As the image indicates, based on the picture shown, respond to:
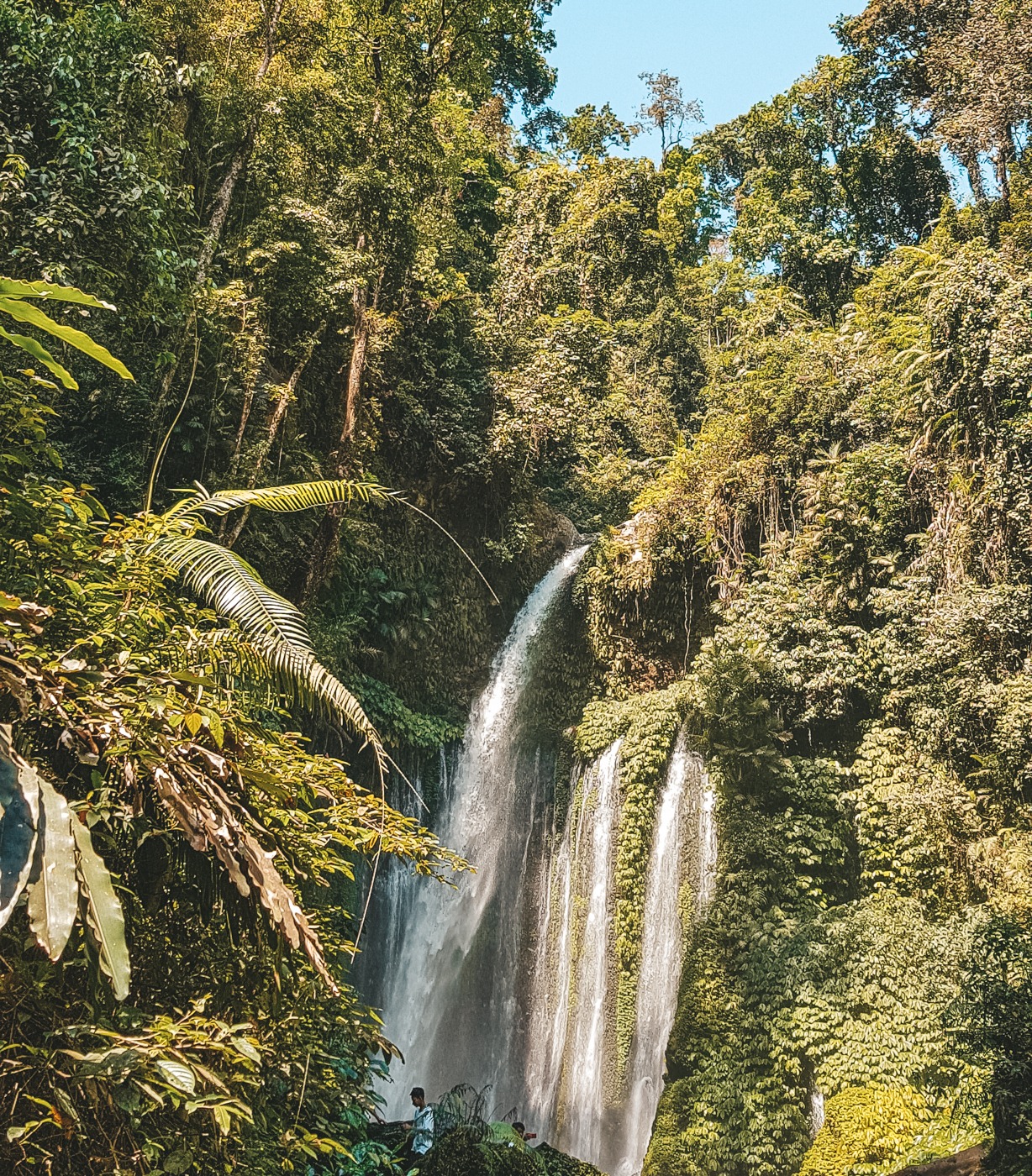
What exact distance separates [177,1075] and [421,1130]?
14.0 feet

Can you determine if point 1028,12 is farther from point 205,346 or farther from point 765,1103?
point 765,1103

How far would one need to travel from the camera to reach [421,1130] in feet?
18.3

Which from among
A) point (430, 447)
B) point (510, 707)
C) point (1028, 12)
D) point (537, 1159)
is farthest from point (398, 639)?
point (1028, 12)

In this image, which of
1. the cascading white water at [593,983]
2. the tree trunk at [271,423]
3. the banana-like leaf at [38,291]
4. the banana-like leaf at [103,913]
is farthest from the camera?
the cascading white water at [593,983]

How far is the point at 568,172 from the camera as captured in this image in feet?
64.9

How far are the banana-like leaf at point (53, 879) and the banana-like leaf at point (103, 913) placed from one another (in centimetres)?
3

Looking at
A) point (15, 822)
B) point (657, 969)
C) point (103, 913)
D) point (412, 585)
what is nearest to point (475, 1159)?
point (103, 913)

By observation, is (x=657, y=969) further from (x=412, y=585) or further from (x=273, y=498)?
(x=273, y=498)

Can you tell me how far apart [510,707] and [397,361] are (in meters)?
5.89

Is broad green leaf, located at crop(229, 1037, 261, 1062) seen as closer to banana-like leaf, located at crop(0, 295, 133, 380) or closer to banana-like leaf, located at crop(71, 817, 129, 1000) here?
banana-like leaf, located at crop(71, 817, 129, 1000)

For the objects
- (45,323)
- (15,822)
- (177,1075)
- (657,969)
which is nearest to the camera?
(15,822)

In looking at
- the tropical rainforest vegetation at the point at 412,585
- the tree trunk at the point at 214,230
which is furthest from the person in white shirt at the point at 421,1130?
the tree trunk at the point at 214,230

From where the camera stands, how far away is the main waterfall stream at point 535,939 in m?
10.9

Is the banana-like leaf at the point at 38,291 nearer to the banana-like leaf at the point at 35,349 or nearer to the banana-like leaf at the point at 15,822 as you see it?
the banana-like leaf at the point at 35,349
